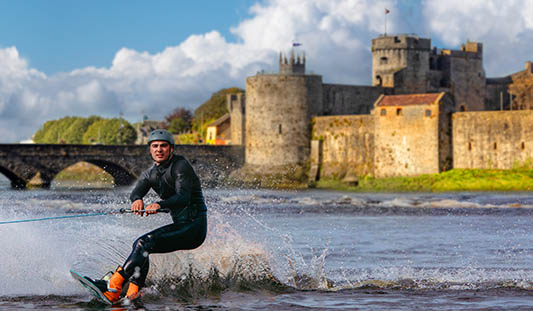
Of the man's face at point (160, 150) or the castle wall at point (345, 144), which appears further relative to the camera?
the castle wall at point (345, 144)

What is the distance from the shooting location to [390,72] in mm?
89375

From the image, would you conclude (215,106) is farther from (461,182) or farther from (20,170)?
(461,182)

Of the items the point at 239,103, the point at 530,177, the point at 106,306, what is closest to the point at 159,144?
the point at 106,306

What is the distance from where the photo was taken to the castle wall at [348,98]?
81562 mm

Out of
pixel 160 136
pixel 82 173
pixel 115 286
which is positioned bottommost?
pixel 115 286

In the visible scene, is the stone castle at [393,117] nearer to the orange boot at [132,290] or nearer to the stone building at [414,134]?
the stone building at [414,134]

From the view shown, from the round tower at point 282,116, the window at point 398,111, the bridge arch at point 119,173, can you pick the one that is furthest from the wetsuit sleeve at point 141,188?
the bridge arch at point 119,173

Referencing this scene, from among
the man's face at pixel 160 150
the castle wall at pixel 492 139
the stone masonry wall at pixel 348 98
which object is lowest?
the man's face at pixel 160 150

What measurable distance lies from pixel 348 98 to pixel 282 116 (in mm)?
8425

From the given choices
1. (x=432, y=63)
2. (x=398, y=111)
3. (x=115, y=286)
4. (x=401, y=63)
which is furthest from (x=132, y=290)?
(x=432, y=63)

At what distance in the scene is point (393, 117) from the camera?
69438 mm

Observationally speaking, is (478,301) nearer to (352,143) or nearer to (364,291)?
(364,291)

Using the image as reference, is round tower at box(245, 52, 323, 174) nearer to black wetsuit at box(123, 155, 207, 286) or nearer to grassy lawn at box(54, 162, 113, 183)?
grassy lawn at box(54, 162, 113, 183)

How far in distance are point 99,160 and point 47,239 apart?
207 feet
